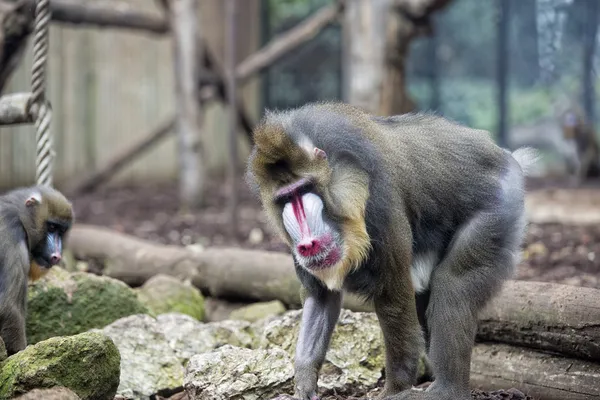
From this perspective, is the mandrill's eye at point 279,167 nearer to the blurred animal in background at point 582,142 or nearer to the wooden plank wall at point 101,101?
the wooden plank wall at point 101,101

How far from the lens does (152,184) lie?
48.2 ft

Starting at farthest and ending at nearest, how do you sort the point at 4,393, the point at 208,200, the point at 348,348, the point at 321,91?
the point at 321,91
the point at 208,200
the point at 348,348
the point at 4,393

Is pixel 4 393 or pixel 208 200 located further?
pixel 208 200

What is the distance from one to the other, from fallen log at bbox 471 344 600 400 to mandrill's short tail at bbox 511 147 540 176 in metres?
0.91

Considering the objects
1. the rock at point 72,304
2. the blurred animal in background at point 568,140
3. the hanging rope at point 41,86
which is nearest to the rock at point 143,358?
the rock at point 72,304

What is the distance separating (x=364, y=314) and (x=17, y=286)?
1.78 meters

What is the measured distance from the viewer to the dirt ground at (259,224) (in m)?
6.74

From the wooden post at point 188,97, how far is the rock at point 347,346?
631 centimetres

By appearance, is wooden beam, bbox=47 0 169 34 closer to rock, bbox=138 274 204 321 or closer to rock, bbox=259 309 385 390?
rock, bbox=138 274 204 321

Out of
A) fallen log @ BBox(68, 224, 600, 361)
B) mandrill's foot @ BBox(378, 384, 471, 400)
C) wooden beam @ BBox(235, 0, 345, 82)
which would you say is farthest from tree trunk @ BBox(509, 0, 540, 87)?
mandrill's foot @ BBox(378, 384, 471, 400)

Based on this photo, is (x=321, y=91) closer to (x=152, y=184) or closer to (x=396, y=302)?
(x=152, y=184)

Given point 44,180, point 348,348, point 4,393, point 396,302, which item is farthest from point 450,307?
point 44,180

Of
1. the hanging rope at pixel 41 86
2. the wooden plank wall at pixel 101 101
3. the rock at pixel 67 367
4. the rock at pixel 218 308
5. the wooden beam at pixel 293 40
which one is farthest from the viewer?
the wooden plank wall at pixel 101 101

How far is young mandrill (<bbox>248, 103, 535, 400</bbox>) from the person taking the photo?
3.62m
